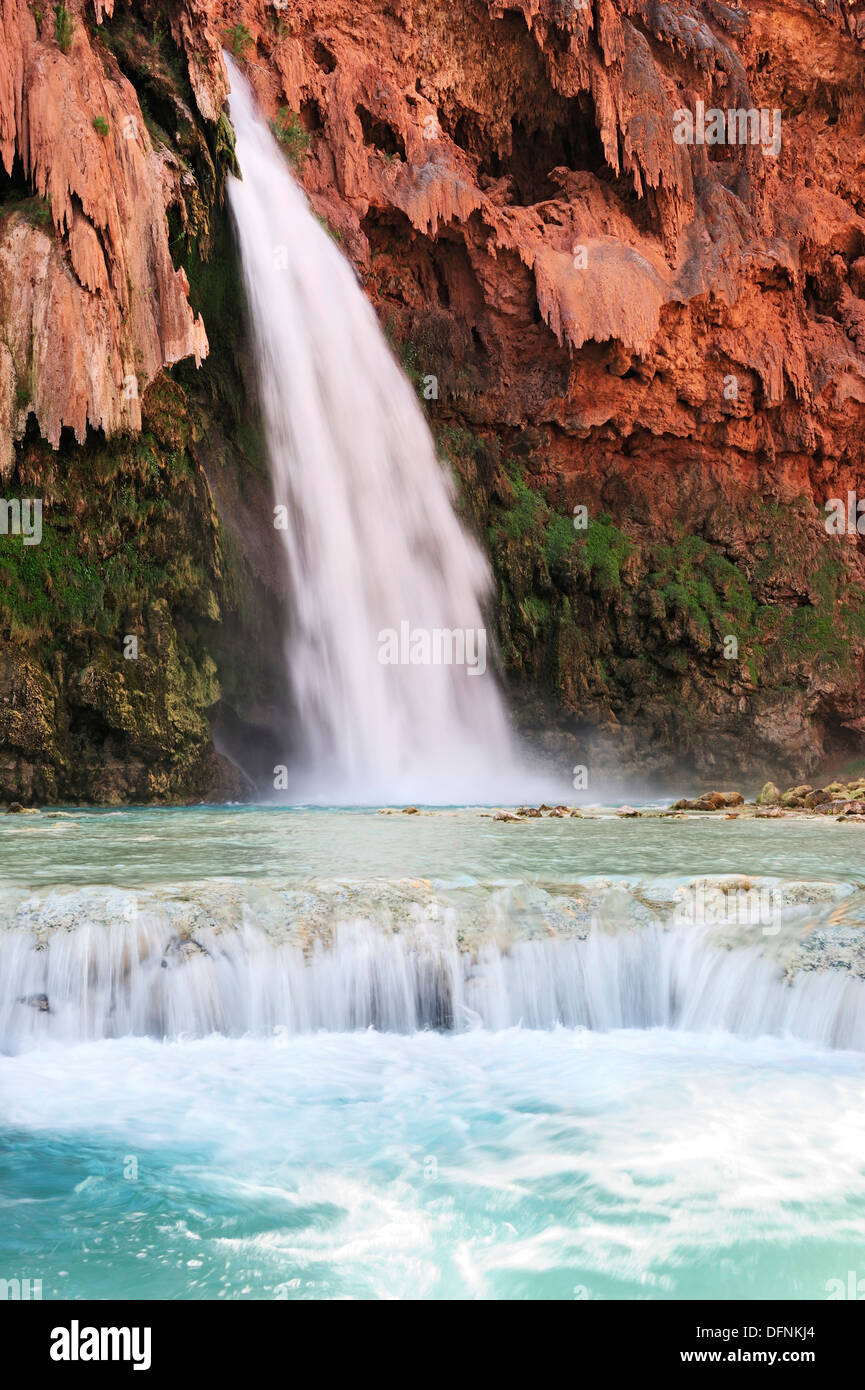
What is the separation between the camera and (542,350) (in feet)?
71.9

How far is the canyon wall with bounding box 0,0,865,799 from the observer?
45.2 ft

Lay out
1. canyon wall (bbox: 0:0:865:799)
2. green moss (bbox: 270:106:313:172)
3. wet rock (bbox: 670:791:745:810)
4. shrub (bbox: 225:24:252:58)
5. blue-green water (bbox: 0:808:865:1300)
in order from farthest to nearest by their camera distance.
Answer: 1. green moss (bbox: 270:106:313:172)
2. shrub (bbox: 225:24:252:58)
3. wet rock (bbox: 670:791:745:810)
4. canyon wall (bbox: 0:0:865:799)
5. blue-green water (bbox: 0:808:865:1300)

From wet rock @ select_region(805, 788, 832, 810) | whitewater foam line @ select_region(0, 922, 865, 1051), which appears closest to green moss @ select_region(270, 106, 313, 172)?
wet rock @ select_region(805, 788, 832, 810)

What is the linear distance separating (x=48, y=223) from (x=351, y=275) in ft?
24.1

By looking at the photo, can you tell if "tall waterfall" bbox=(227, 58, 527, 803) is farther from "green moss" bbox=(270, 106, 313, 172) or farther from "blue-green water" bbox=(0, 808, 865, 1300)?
"blue-green water" bbox=(0, 808, 865, 1300)

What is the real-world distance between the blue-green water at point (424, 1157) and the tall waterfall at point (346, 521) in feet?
34.0

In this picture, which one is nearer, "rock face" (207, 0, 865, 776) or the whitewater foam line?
the whitewater foam line

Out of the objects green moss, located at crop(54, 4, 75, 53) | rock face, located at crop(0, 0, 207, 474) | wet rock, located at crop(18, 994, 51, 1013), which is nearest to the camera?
wet rock, located at crop(18, 994, 51, 1013)

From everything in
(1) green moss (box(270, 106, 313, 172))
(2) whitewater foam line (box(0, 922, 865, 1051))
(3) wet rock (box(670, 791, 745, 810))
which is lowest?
(2) whitewater foam line (box(0, 922, 865, 1051))

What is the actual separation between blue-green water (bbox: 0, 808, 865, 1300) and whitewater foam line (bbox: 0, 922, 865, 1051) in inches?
3.0

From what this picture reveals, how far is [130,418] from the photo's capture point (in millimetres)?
13078

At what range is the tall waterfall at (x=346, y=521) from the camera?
55.5 feet
